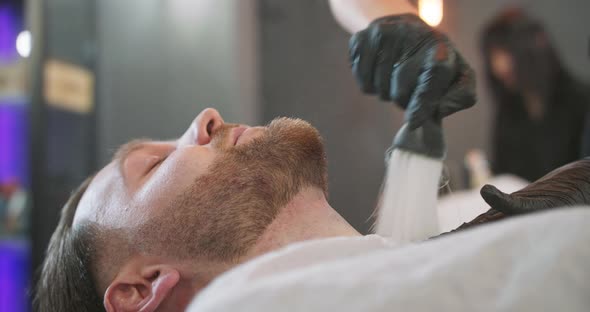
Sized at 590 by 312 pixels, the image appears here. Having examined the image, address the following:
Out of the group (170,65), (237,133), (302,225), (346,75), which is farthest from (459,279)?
(170,65)

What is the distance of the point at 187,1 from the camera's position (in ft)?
11.0

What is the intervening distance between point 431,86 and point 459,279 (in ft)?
2.01

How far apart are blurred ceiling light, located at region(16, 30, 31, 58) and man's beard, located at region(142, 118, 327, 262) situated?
6.24ft

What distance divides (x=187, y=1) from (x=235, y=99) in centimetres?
73

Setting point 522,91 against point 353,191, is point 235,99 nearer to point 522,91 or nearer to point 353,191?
point 353,191

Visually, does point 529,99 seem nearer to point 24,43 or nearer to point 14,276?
point 24,43

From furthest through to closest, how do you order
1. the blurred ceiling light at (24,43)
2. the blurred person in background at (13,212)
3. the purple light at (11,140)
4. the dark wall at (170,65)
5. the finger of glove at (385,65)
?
1. the dark wall at (170,65)
2. the purple light at (11,140)
3. the blurred person in background at (13,212)
4. the blurred ceiling light at (24,43)
5. the finger of glove at (385,65)

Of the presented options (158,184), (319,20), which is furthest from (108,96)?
(158,184)

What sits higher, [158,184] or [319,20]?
[319,20]

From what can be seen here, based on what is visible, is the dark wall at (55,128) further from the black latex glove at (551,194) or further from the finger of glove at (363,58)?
the black latex glove at (551,194)

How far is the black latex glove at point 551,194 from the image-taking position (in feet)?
3.24

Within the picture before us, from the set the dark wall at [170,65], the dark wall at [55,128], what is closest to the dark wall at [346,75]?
the dark wall at [170,65]

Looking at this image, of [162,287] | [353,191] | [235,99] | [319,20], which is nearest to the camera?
[162,287]

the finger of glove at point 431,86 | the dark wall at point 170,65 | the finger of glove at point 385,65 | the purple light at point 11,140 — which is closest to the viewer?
the finger of glove at point 431,86
